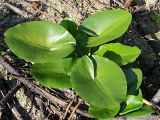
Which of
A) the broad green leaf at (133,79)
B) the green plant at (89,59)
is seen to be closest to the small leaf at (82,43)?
the green plant at (89,59)

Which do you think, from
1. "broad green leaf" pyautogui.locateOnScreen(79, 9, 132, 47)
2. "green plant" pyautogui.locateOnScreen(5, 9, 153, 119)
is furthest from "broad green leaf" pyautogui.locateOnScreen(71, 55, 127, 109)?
"broad green leaf" pyautogui.locateOnScreen(79, 9, 132, 47)

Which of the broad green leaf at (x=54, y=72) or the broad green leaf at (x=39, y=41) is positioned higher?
the broad green leaf at (x=39, y=41)

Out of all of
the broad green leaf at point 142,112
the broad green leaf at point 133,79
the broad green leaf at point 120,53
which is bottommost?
the broad green leaf at point 142,112

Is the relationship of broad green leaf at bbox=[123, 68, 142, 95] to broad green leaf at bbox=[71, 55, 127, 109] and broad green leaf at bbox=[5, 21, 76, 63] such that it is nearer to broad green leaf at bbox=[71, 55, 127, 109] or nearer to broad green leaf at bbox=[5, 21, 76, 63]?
broad green leaf at bbox=[71, 55, 127, 109]

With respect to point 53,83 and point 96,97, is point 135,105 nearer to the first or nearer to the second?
point 96,97

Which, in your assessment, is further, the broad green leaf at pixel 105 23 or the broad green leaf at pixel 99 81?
the broad green leaf at pixel 105 23

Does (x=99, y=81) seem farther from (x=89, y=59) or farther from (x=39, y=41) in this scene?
(x=39, y=41)

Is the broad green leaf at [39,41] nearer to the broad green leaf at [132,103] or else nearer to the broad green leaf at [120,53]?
the broad green leaf at [120,53]
